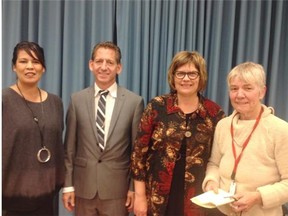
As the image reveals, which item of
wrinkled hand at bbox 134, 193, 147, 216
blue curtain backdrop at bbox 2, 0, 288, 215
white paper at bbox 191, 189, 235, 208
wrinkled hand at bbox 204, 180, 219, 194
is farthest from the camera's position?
blue curtain backdrop at bbox 2, 0, 288, 215

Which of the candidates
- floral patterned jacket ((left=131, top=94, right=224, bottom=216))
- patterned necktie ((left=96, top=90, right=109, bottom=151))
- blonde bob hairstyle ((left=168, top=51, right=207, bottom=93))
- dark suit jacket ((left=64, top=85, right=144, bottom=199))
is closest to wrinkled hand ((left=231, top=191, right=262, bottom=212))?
floral patterned jacket ((left=131, top=94, right=224, bottom=216))

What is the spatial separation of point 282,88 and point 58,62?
75.1 inches

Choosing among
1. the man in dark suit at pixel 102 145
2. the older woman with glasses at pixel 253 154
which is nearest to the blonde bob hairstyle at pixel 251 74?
the older woman with glasses at pixel 253 154

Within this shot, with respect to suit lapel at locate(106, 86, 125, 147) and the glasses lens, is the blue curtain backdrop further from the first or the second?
the glasses lens

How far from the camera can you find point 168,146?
5.95 ft

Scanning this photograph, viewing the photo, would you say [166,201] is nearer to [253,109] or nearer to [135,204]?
[135,204]

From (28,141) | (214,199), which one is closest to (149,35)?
(28,141)

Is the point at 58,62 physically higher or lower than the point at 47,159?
higher

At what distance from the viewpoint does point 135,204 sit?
194cm

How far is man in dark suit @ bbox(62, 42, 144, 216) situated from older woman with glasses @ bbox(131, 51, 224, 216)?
6.1 inches

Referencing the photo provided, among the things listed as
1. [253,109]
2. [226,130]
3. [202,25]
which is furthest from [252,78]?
[202,25]

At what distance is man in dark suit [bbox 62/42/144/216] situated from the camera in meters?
2.00

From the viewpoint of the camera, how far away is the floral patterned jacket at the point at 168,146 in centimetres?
181

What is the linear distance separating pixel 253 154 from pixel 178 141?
42cm
